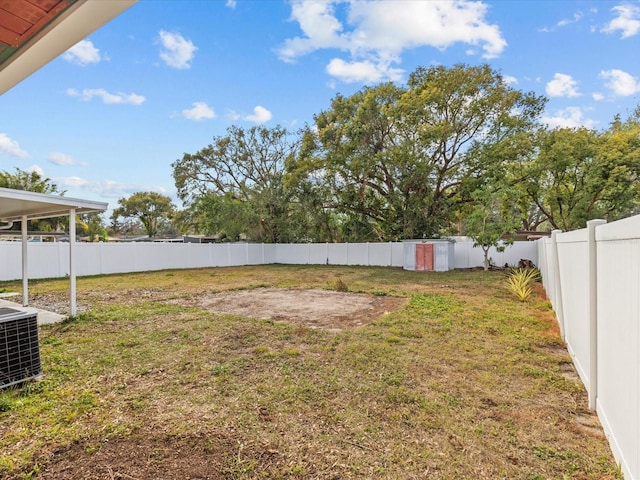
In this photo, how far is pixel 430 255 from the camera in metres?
15.2

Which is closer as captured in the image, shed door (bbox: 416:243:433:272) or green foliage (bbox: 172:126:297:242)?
shed door (bbox: 416:243:433:272)

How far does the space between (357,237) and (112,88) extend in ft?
43.3

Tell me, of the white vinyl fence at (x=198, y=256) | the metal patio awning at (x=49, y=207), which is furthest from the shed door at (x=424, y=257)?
the metal patio awning at (x=49, y=207)

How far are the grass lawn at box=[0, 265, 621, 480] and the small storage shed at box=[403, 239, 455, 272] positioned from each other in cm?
1010

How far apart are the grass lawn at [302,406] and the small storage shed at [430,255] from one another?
10100 mm

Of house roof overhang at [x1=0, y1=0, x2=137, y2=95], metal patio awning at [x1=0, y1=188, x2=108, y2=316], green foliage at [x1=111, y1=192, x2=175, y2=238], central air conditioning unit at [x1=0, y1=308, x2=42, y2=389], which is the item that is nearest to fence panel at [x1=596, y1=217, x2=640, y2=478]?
house roof overhang at [x1=0, y1=0, x2=137, y2=95]

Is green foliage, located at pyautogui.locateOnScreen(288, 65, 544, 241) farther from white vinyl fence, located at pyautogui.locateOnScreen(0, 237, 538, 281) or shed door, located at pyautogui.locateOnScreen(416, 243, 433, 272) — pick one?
white vinyl fence, located at pyautogui.locateOnScreen(0, 237, 538, 281)

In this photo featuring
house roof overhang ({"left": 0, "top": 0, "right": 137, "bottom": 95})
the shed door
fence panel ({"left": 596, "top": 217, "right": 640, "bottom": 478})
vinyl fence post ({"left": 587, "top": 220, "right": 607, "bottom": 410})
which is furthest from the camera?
the shed door

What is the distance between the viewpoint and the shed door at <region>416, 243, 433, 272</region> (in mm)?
15219

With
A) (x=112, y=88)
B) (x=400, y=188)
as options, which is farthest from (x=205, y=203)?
(x=400, y=188)

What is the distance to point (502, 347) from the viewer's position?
4230 millimetres

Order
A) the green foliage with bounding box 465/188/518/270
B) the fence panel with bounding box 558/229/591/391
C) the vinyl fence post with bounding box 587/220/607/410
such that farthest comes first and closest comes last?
1. the green foliage with bounding box 465/188/518/270
2. the fence panel with bounding box 558/229/591/391
3. the vinyl fence post with bounding box 587/220/607/410

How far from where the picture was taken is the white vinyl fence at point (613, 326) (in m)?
1.53

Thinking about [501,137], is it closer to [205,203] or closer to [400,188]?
[400,188]
